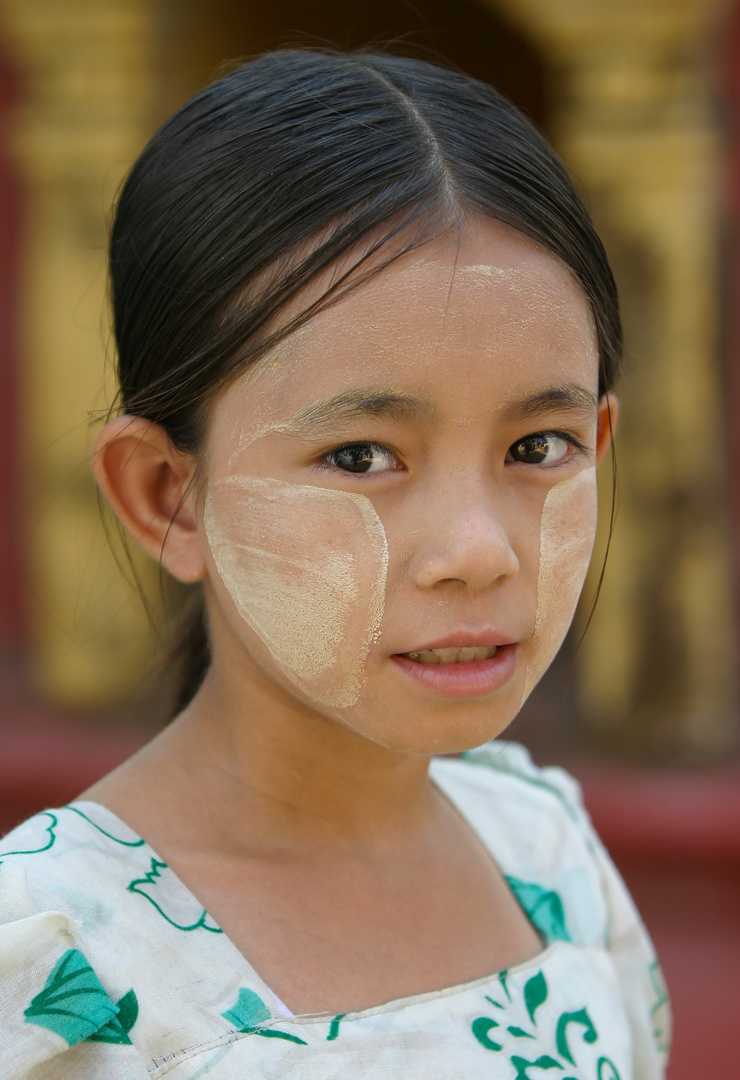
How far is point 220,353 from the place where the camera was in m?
1.14

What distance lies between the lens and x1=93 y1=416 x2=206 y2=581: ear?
1.24 metres

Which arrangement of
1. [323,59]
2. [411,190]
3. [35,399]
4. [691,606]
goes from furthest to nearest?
[35,399], [691,606], [323,59], [411,190]

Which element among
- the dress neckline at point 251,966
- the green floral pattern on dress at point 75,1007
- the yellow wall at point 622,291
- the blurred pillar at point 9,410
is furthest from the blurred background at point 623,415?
the green floral pattern on dress at point 75,1007

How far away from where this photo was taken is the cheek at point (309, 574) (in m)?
1.08

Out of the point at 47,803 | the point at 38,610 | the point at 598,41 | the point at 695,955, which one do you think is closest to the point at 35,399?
the point at 38,610

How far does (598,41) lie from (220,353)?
301 cm

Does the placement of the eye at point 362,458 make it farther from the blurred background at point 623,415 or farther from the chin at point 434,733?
the blurred background at point 623,415

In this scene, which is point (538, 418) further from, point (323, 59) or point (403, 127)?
point (323, 59)

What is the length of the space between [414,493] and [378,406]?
0.31 feet

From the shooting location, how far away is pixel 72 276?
4.03 metres

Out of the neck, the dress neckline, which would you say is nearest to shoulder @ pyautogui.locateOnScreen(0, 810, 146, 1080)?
the dress neckline

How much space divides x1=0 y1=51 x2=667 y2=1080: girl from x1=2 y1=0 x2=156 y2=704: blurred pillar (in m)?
2.66

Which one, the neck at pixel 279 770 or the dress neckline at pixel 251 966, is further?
the neck at pixel 279 770

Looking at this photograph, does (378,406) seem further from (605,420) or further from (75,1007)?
(75,1007)
